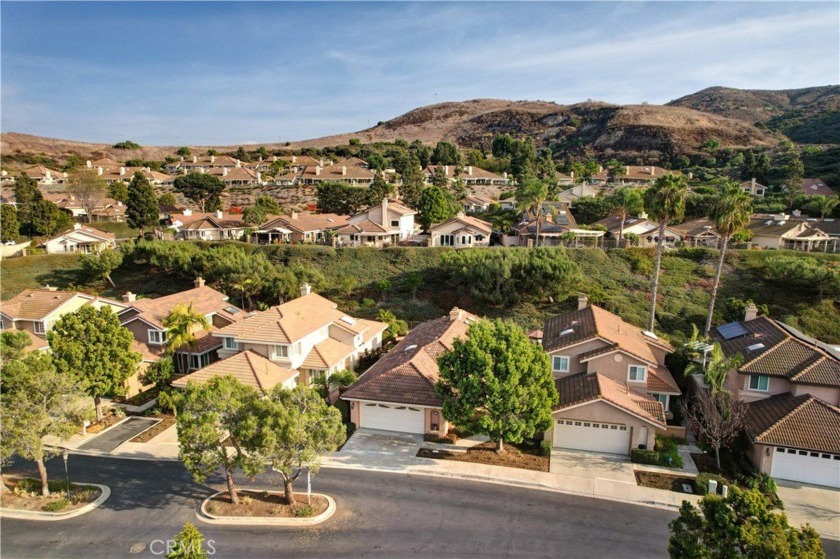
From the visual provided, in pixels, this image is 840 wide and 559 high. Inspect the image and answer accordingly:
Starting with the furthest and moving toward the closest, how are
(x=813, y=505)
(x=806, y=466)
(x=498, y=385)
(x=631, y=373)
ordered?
(x=631, y=373), (x=498, y=385), (x=806, y=466), (x=813, y=505)

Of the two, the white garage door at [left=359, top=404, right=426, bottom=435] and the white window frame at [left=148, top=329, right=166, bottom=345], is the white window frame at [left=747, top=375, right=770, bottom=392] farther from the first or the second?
the white window frame at [left=148, top=329, right=166, bottom=345]

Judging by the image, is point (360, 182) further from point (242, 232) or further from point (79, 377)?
point (79, 377)

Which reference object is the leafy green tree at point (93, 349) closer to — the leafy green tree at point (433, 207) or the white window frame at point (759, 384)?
the white window frame at point (759, 384)

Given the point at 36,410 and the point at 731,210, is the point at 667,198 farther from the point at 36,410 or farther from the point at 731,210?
the point at 36,410

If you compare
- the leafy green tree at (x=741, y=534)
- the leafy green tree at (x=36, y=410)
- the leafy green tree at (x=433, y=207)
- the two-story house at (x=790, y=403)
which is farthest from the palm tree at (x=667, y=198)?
the leafy green tree at (x=36, y=410)

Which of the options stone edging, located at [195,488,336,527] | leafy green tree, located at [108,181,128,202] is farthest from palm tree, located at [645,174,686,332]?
leafy green tree, located at [108,181,128,202]

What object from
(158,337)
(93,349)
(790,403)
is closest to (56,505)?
(93,349)
